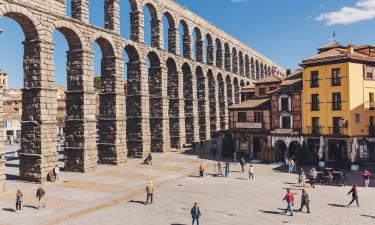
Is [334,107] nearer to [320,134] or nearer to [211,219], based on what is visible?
[320,134]

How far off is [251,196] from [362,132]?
19524 mm

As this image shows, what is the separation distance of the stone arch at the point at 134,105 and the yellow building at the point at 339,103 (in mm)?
19706

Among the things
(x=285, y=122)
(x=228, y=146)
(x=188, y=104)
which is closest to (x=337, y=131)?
(x=285, y=122)

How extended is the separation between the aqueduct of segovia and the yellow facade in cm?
1916

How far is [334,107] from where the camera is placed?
40.4 m

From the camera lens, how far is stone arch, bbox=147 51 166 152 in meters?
51.5

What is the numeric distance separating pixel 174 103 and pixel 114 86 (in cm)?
1535

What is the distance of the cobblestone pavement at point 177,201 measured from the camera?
2157cm

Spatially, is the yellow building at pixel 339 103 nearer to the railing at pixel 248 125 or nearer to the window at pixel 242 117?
the railing at pixel 248 125

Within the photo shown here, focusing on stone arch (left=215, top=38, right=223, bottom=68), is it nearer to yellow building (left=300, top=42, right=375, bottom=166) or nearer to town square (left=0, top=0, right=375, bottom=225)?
town square (left=0, top=0, right=375, bottom=225)

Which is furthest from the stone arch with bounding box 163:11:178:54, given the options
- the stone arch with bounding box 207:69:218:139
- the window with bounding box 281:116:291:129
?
the window with bounding box 281:116:291:129

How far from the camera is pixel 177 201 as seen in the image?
1028 inches

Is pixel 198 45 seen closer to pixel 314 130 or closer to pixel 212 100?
→ pixel 212 100

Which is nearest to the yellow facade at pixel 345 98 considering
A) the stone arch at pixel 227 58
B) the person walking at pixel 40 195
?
the person walking at pixel 40 195
